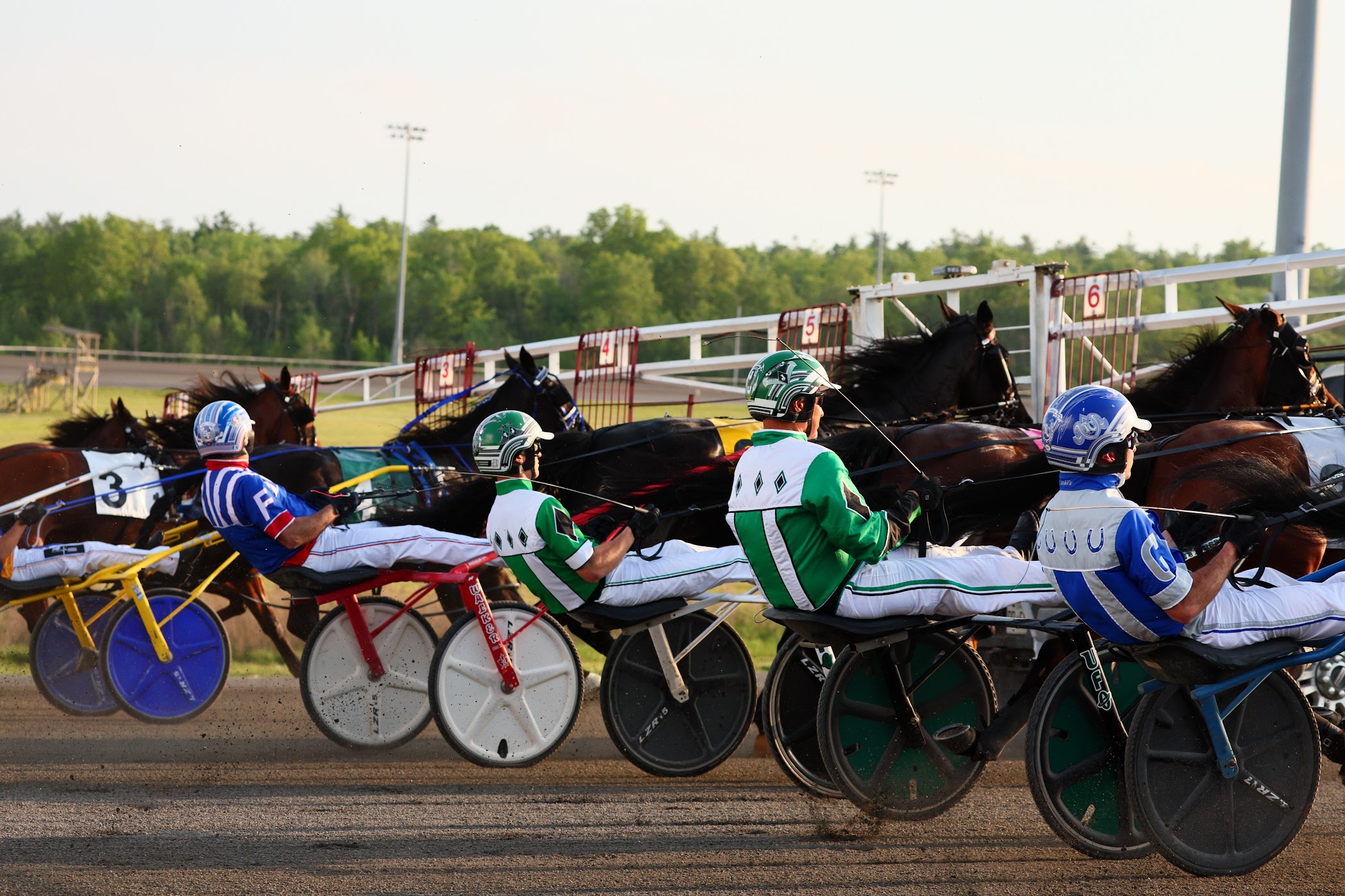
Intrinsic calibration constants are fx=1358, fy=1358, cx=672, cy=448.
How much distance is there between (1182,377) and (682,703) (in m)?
3.24

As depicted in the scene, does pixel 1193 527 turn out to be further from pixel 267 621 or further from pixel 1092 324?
pixel 267 621

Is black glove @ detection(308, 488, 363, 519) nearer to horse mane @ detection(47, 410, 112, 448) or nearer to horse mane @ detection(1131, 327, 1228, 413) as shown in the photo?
horse mane @ detection(47, 410, 112, 448)

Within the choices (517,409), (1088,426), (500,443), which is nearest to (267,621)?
(517,409)

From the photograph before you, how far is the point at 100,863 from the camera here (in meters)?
4.32

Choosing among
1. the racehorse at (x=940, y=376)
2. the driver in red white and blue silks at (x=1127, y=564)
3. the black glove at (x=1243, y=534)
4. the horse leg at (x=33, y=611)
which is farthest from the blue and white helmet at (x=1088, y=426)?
the horse leg at (x=33, y=611)

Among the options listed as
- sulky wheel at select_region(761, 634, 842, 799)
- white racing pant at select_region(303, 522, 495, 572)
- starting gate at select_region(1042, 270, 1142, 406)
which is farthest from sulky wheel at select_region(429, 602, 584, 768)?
starting gate at select_region(1042, 270, 1142, 406)

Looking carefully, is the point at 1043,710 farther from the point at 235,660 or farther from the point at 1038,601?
the point at 235,660

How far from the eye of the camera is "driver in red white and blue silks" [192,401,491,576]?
634 centimetres

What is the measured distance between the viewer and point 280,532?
6305 mm

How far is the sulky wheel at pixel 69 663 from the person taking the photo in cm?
721

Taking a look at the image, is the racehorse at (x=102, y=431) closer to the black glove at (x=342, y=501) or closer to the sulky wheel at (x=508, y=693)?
the black glove at (x=342, y=501)

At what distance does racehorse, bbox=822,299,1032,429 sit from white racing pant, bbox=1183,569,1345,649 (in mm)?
3450

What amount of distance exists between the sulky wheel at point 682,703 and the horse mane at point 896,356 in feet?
8.51

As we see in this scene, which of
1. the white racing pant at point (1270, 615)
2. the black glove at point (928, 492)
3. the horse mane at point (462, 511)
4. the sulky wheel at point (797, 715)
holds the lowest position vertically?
the sulky wheel at point (797, 715)
